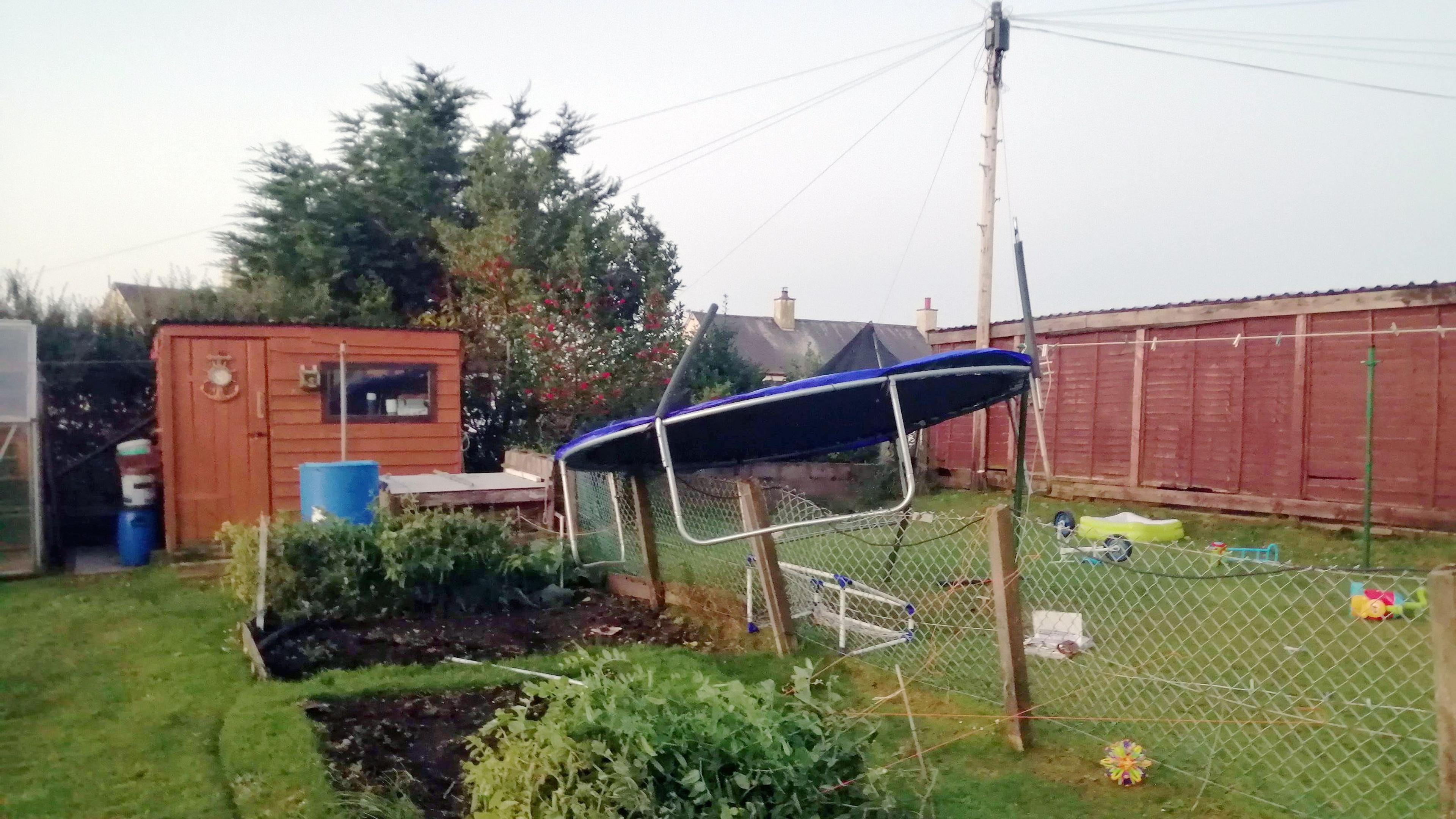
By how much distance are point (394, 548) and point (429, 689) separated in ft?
5.80

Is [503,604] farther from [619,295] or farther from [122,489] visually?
[619,295]

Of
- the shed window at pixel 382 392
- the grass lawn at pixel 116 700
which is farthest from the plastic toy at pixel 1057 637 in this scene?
the shed window at pixel 382 392

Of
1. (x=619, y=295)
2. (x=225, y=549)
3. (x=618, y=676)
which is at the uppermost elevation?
(x=619, y=295)

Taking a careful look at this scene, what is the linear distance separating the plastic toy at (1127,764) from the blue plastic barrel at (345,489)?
20.0 feet

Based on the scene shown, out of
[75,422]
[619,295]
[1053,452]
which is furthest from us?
[619,295]

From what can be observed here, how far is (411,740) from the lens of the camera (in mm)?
3957

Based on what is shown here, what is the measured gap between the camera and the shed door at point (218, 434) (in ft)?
30.3

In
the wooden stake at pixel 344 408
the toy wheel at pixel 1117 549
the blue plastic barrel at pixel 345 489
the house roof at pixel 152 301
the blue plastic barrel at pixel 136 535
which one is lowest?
the blue plastic barrel at pixel 136 535

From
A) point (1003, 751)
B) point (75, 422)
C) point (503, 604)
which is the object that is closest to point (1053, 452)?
point (503, 604)

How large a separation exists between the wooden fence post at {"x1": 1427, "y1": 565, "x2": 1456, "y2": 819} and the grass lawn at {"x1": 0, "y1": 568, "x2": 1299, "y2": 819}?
2.52 ft

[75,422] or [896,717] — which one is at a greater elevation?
[75,422]

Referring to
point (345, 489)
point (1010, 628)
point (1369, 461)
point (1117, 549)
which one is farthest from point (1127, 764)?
point (345, 489)

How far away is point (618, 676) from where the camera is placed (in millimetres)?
2613

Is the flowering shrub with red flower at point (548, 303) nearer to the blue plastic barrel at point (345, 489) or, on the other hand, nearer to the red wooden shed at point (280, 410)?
the red wooden shed at point (280, 410)
